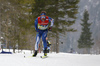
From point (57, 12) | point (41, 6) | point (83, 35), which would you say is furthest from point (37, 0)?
point (83, 35)

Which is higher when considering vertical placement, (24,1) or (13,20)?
(24,1)

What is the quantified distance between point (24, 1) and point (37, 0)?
4578 mm

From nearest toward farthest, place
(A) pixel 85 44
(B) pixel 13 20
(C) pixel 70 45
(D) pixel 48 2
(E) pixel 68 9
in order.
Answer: (B) pixel 13 20
(D) pixel 48 2
(E) pixel 68 9
(A) pixel 85 44
(C) pixel 70 45

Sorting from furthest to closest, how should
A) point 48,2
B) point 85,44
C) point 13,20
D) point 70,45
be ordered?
point 70,45
point 85,44
point 48,2
point 13,20

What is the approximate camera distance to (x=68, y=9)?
20.9m

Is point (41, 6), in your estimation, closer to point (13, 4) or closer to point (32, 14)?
point (32, 14)

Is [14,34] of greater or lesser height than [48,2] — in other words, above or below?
below

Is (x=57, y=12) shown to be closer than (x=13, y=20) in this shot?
No

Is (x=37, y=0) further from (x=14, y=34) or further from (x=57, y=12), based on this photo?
(x=14, y=34)

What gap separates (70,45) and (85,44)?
452ft

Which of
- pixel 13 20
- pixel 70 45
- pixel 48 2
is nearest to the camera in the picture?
pixel 13 20

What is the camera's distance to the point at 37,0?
63.0 ft

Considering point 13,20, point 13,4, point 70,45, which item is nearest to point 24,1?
point 13,4

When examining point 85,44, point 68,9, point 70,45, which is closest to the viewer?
point 68,9
